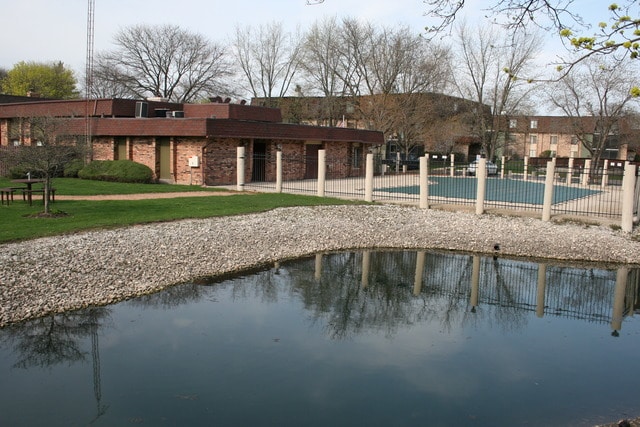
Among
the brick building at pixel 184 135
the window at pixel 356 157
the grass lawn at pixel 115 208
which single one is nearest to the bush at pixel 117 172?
the brick building at pixel 184 135

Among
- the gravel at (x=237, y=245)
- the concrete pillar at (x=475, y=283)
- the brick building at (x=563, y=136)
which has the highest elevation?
the brick building at (x=563, y=136)

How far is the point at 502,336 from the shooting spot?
954 cm

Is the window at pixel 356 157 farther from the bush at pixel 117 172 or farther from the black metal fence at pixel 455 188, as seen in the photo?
the bush at pixel 117 172

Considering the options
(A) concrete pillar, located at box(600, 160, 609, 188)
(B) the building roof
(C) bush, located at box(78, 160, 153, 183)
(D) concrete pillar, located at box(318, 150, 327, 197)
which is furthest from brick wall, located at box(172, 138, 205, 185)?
(A) concrete pillar, located at box(600, 160, 609, 188)

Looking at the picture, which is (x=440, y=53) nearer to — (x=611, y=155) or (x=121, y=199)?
(x=611, y=155)

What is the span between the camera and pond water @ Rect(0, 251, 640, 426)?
671 cm

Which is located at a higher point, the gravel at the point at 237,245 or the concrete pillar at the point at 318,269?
the gravel at the point at 237,245

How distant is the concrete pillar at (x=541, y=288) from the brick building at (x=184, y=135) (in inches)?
684

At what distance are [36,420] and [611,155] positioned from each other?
75.8 m

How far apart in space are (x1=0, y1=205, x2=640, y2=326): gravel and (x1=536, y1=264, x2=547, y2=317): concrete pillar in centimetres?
135

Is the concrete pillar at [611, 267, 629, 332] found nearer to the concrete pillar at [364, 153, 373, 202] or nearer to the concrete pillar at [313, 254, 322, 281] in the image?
the concrete pillar at [313, 254, 322, 281]

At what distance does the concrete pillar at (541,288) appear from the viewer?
11.2 metres

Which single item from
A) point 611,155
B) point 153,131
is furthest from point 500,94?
point 153,131

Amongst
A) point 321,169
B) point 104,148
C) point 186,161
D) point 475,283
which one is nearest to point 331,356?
point 475,283
